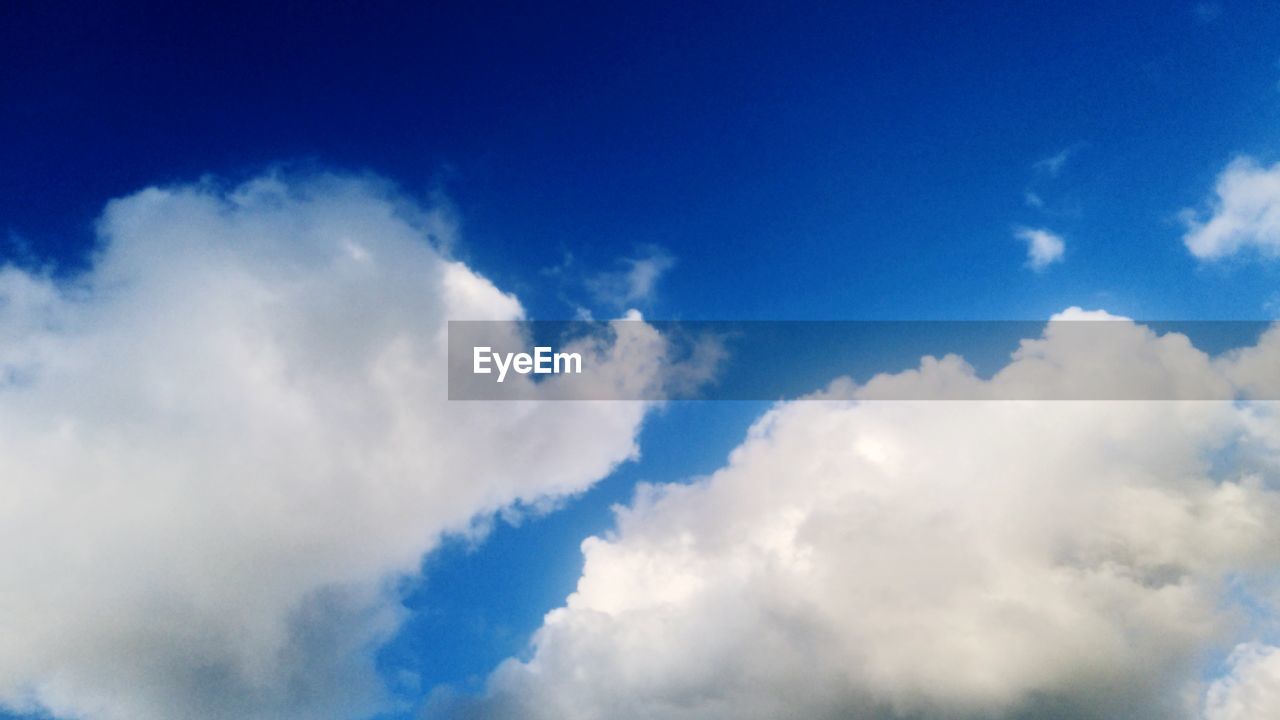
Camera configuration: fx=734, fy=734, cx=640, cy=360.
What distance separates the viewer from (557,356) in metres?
89.2

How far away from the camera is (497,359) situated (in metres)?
89.1

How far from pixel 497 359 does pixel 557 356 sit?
7.28 metres
